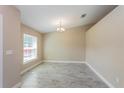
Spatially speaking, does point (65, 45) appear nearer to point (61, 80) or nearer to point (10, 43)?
point (61, 80)

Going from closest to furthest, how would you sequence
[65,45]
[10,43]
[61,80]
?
[10,43], [61,80], [65,45]

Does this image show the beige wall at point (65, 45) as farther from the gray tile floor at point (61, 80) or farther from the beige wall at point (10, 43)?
the beige wall at point (10, 43)

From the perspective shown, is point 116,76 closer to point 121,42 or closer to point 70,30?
point 121,42

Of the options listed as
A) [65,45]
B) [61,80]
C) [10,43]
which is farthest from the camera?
[65,45]

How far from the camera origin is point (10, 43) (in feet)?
10.5

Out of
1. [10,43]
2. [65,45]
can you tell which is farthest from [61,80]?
[65,45]

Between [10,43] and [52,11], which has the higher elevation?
[52,11]

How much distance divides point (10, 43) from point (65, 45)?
611 cm

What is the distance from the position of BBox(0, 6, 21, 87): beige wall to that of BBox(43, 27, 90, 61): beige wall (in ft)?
18.2

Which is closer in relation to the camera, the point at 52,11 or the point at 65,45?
the point at 52,11

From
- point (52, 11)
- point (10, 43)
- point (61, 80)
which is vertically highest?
point (52, 11)

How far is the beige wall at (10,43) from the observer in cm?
294

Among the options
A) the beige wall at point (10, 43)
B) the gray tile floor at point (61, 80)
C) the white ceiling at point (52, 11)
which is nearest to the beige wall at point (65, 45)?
the white ceiling at point (52, 11)

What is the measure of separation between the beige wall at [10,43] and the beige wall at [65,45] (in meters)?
5.55
